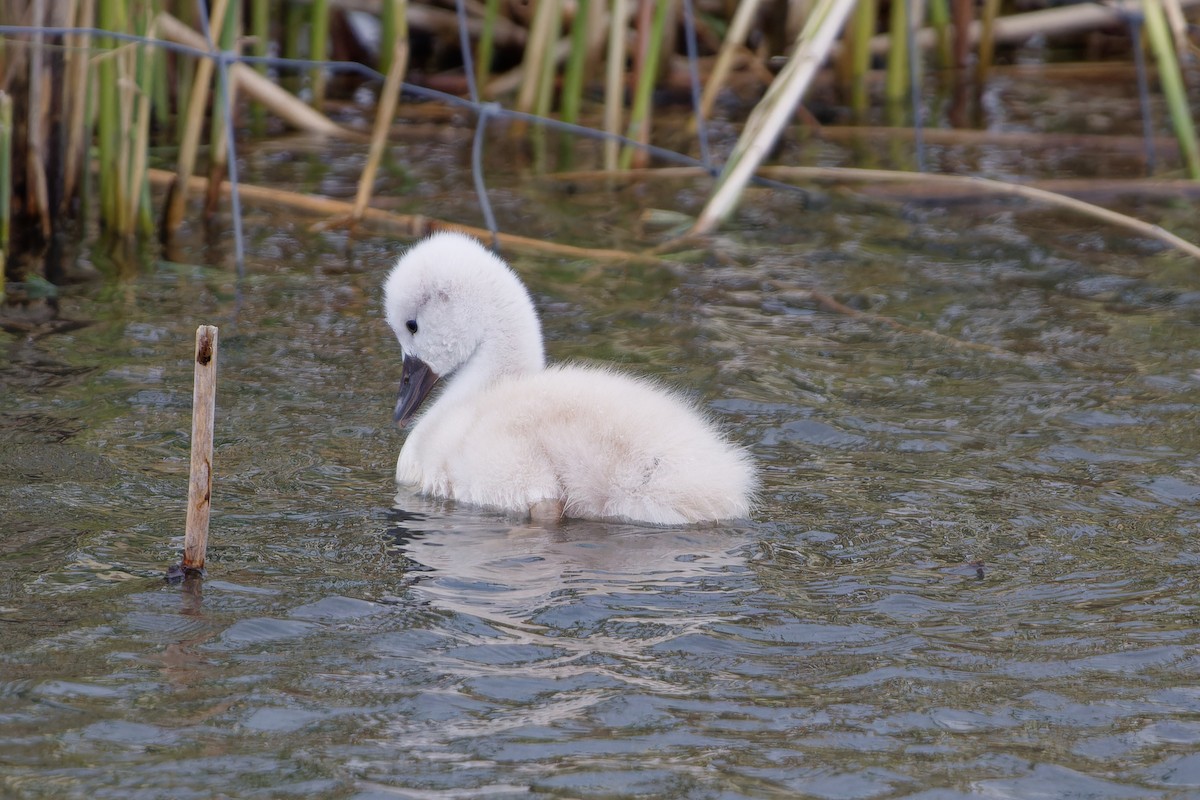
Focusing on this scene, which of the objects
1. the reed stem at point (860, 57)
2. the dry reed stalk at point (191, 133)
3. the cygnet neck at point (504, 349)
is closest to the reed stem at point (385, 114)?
the dry reed stalk at point (191, 133)

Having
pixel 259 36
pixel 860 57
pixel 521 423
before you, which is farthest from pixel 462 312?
pixel 860 57

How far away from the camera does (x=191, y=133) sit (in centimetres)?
741

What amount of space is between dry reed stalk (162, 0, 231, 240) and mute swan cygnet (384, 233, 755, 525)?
2366 mm

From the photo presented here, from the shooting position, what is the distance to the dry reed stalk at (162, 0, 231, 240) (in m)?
7.18

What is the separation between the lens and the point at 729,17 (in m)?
10.7

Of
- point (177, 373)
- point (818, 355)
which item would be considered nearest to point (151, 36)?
point (177, 373)

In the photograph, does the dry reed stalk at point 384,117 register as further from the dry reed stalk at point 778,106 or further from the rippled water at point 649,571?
the dry reed stalk at point 778,106

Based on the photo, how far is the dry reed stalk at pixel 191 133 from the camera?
7.18 meters

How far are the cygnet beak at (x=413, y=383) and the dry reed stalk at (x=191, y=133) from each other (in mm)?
2323

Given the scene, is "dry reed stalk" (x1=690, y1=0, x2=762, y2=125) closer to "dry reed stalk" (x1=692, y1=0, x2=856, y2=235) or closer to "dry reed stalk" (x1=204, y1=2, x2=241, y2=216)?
"dry reed stalk" (x1=692, y1=0, x2=856, y2=235)

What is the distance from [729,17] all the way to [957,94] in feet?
5.26

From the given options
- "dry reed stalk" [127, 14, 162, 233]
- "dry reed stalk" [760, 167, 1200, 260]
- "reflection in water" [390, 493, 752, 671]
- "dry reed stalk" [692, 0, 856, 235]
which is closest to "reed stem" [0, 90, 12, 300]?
"dry reed stalk" [127, 14, 162, 233]

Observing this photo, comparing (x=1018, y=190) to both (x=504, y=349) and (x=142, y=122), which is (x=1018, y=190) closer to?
(x=504, y=349)

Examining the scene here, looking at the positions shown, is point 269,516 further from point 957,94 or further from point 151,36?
point 957,94
